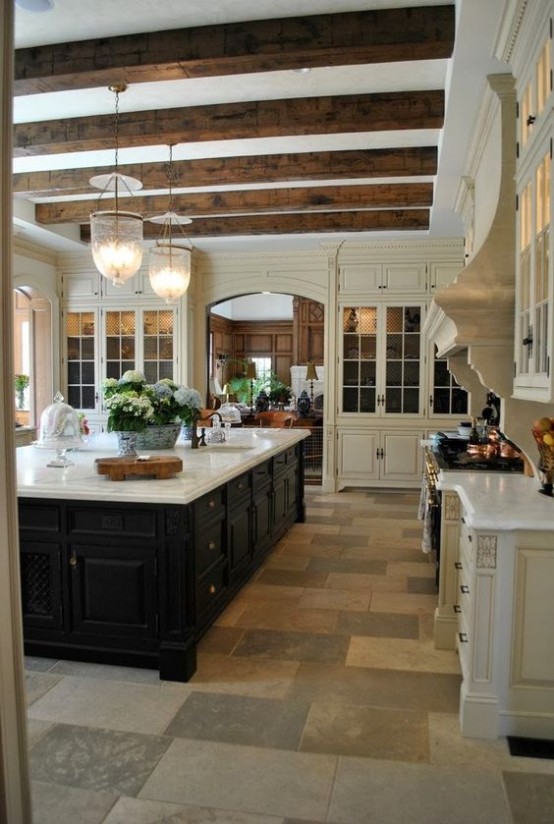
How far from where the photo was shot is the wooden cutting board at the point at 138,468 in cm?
334

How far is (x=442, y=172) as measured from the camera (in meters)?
4.87

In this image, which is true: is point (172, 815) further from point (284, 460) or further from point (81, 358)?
point (81, 358)

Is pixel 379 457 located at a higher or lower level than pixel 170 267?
lower

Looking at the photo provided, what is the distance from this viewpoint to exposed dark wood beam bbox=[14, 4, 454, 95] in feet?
10.3

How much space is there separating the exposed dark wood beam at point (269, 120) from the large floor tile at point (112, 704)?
3406 mm

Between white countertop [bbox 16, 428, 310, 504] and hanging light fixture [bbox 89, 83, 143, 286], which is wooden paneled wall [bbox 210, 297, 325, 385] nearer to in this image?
white countertop [bbox 16, 428, 310, 504]

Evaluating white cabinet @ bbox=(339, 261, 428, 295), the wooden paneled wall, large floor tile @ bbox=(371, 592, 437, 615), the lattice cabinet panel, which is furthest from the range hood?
the wooden paneled wall

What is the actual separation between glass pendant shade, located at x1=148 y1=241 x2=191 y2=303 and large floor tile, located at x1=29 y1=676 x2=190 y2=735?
321 cm

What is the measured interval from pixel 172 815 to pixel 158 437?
2.63 m

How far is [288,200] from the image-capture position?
6090mm

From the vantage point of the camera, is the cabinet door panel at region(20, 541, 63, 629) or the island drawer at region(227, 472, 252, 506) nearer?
the cabinet door panel at region(20, 541, 63, 629)

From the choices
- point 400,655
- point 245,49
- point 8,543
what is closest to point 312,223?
point 245,49

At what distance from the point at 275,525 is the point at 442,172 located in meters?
3.02

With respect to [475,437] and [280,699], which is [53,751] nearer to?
[280,699]
